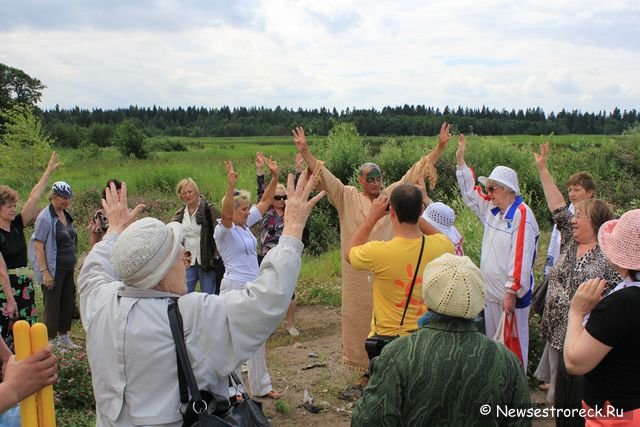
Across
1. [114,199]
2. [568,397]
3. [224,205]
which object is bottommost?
[568,397]

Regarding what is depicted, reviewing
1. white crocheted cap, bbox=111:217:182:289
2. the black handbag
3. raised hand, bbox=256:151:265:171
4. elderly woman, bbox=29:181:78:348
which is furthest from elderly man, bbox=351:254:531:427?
elderly woman, bbox=29:181:78:348

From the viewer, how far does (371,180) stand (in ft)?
17.6

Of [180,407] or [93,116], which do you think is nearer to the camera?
[180,407]

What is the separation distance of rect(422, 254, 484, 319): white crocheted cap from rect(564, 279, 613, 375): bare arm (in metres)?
0.53

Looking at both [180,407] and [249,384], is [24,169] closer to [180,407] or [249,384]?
[249,384]

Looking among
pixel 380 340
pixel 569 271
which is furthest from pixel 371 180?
pixel 380 340

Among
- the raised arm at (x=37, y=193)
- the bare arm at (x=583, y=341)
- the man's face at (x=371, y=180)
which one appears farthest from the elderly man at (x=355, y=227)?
the bare arm at (x=583, y=341)

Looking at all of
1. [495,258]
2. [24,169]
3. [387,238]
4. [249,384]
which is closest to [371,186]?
[387,238]

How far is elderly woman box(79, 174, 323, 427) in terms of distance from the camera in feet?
7.30

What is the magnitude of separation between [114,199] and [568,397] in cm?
333

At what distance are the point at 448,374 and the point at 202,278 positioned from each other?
16.9 feet

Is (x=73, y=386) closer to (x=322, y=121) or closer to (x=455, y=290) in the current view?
(x=455, y=290)

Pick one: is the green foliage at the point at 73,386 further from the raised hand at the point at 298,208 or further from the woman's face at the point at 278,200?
the raised hand at the point at 298,208

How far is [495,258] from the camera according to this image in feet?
17.6
